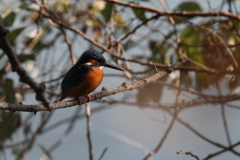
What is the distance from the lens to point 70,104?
1.73 metres

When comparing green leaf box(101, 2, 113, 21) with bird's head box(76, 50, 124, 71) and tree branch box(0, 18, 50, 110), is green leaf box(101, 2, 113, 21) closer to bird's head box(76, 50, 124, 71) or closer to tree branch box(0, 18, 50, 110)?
bird's head box(76, 50, 124, 71)

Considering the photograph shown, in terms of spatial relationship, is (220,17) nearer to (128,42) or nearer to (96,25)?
(128,42)

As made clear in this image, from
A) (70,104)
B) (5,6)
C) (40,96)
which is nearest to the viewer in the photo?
(40,96)

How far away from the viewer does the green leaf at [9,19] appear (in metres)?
2.83

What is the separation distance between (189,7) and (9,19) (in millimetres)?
1407

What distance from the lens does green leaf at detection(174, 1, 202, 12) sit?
3113 millimetres

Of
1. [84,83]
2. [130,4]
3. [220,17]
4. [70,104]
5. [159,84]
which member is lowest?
[70,104]

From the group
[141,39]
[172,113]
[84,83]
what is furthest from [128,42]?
[84,83]

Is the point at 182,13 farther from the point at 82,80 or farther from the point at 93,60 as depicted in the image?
the point at 82,80

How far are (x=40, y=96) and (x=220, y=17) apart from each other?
215cm

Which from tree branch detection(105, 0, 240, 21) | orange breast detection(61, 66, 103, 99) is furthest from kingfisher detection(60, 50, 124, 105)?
tree branch detection(105, 0, 240, 21)

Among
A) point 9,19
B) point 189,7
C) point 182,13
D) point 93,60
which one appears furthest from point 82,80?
point 189,7

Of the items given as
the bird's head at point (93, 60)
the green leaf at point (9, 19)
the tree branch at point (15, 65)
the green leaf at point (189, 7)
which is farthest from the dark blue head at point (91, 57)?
the tree branch at point (15, 65)

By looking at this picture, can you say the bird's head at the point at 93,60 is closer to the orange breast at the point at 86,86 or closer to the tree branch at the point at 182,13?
the orange breast at the point at 86,86
